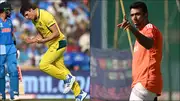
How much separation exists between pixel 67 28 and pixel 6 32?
9.84 metres

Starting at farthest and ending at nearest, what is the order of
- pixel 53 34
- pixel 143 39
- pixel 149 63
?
pixel 53 34 → pixel 149 63 → pixel 143 39

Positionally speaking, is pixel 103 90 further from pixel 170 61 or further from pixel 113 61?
pixel 170 61

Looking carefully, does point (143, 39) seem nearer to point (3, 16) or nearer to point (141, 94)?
point (141, 94)

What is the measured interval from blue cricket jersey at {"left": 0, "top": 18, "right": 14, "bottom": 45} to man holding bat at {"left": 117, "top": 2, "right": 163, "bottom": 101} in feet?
14.9

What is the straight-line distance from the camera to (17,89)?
1066 cm

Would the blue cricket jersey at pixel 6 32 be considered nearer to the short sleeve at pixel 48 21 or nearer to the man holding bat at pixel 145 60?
the short sleeve at pixel 48 21

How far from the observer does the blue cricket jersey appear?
10.6m

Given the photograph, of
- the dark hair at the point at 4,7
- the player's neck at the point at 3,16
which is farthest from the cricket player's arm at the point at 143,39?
the player's neck at the point at 3,16

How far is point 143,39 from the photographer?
605cm

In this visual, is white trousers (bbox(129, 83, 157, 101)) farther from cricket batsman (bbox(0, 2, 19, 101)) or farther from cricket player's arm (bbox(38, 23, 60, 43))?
cricket batsman (bbox(0, 2, 19, 101))

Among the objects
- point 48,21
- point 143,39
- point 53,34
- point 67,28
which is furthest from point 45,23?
point 67,28

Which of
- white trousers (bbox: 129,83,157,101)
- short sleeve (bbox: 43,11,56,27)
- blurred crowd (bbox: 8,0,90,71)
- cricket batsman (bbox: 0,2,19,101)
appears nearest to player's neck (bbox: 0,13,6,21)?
cricket batsman (bbox: 0,2,19,101)

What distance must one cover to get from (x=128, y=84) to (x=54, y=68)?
174cm

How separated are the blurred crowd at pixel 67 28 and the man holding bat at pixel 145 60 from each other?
1269cm
